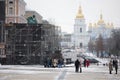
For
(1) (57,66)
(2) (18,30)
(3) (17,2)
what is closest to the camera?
(1) (57,66)

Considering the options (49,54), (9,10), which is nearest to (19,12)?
(9,10)

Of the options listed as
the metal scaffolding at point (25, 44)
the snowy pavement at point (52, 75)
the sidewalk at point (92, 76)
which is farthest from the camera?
the metal scaffolding at point (25, 44)

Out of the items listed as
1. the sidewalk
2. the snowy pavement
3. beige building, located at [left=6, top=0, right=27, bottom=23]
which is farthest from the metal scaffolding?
beige building, located at [left=6, top=0, right=27, bottom=23]

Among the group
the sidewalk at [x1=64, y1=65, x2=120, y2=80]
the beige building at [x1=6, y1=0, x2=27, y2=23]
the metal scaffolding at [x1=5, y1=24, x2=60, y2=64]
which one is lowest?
the sidewalk at [x1=64, y1=65, x2=120, y2=80]

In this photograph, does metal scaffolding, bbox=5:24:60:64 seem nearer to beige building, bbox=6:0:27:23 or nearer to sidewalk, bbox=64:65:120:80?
sidewalk, bbox=64:65:120:80

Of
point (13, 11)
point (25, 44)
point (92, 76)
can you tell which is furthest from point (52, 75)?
point (13, 11)

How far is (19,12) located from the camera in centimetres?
8838

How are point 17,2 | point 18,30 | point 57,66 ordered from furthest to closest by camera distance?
point 17,2 → point 18,30 → point 57,66

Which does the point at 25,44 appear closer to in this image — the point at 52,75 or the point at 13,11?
the point at 52,75

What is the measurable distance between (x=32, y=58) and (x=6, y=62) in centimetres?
319

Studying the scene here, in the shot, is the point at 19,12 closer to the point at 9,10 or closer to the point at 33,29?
the point at 9,10

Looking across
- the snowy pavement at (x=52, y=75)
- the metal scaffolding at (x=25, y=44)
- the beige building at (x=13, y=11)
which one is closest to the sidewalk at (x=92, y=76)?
the snowy pavement at (x=52, y=75)

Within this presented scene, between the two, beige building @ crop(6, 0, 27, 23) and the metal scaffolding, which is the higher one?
beige building @ crop(6, 0, 27, 23)

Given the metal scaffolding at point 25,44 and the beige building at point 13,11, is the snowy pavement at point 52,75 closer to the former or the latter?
the metal scaffolding at point 25,44
